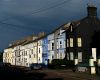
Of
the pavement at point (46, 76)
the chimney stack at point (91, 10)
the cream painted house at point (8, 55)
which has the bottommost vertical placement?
the pavement at point (46, 76)

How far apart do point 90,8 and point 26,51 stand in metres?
39.7

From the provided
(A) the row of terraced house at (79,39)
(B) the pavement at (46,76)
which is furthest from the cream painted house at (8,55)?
(B) the pavement at (46,76)

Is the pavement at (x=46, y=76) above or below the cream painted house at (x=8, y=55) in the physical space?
below

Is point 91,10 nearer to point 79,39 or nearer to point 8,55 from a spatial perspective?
point 79,39

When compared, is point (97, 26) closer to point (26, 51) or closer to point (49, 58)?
point (49, 58)

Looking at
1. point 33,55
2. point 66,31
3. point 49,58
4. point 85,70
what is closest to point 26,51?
point 33,55

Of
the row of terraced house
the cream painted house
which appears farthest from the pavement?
the cream painted house

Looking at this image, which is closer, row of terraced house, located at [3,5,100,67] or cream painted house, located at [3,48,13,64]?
row of terraced house, located at [3,5,100,67]

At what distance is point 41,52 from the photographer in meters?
98.4

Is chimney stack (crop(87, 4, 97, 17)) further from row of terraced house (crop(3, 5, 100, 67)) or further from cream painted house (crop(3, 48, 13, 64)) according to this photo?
cream painted house (crop(3, 48, 13, 64))

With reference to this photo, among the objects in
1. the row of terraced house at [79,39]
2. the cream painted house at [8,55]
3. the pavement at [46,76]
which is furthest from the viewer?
the cream painted house at [8,55]

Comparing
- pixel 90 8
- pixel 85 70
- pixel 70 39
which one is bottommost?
pixel 85 70

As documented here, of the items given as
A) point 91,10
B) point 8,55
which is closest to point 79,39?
→ point 91,10

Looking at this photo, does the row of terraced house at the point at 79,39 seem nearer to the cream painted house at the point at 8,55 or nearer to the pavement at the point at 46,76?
the pavement at the point at 46,76
